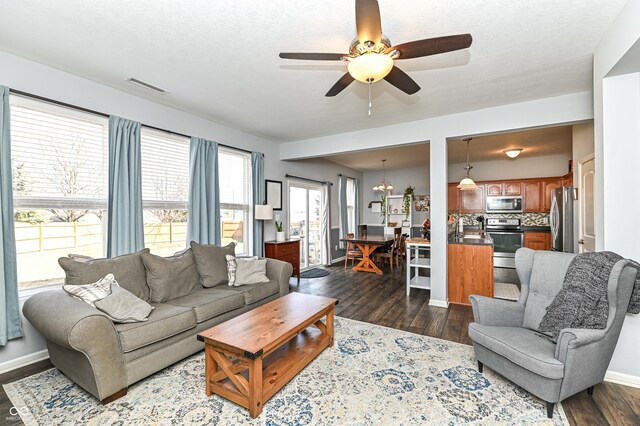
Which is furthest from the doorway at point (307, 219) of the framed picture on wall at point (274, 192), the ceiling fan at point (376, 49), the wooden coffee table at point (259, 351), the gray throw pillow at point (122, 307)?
the ceiling fan at point (376, 49)

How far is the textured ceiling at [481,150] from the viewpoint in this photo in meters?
5.43

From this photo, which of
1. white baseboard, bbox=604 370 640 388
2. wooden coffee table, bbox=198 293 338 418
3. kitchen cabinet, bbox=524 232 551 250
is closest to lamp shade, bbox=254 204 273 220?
wooden coffee table, bbox=198 293 338 418

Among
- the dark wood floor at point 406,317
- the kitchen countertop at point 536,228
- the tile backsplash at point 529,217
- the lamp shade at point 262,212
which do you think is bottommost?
the dark wood floor at point 406,317

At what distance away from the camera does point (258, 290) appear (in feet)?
11.7

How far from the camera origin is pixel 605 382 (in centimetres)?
229

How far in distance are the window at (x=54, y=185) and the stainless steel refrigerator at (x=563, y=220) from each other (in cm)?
638

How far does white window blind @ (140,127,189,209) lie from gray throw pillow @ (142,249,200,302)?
888 mm

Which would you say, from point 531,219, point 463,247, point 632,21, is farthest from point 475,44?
point 531,219

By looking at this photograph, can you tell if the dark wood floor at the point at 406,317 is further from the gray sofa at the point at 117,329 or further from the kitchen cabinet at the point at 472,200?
the kitchen cabinet at the point at 472,200

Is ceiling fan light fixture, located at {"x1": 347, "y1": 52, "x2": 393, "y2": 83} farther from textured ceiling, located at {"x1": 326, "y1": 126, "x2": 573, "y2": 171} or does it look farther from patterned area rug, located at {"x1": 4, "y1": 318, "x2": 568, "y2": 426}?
textured ceiling, located at {"x1": 326, "y1": 126, "x2": 573, "y2": 171}

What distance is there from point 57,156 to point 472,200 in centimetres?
834

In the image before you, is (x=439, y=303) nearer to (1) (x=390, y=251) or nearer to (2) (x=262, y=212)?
(1) (x=390, y=251)

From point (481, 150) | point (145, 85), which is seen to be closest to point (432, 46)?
point (145, 85)

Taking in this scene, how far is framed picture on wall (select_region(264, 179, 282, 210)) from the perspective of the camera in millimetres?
5512
